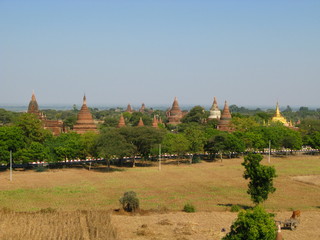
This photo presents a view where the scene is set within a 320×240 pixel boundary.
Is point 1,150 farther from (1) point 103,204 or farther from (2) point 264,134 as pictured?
(2) point 264,134

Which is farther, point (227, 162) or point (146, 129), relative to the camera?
point (227, 162)

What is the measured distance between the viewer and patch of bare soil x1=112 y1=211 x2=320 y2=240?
2725 centimetres

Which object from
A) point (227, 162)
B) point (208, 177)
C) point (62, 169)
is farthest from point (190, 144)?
point (62, 169)

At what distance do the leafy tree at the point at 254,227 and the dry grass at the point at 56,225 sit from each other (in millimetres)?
8628

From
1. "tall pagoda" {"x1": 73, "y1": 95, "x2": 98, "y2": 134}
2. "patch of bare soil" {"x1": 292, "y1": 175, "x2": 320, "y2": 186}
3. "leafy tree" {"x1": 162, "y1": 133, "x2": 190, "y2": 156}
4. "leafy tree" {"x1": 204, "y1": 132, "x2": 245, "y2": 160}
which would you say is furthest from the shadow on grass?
"tall pagoda" {"x1": 73, "y1": 95, "x2": 98, "y2": 134}

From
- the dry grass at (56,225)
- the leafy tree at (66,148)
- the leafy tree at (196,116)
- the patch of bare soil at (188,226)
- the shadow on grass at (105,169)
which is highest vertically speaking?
the leafy tree at (196,116)

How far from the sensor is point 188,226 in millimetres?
29141

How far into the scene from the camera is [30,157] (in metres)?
55.9

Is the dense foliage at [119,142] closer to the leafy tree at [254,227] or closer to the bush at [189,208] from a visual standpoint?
the bush at [189,208]

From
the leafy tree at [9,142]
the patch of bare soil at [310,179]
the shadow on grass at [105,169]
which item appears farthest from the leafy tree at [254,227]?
the leafy tree at [9,142]

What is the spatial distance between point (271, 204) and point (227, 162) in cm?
3046

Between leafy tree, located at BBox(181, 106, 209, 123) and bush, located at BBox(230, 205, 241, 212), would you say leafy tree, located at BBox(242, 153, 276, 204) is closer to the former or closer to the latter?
bush, located at BBox(230, 205, 241, 212)

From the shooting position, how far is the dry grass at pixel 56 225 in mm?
26391

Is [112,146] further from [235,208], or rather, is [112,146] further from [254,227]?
[254,227]
